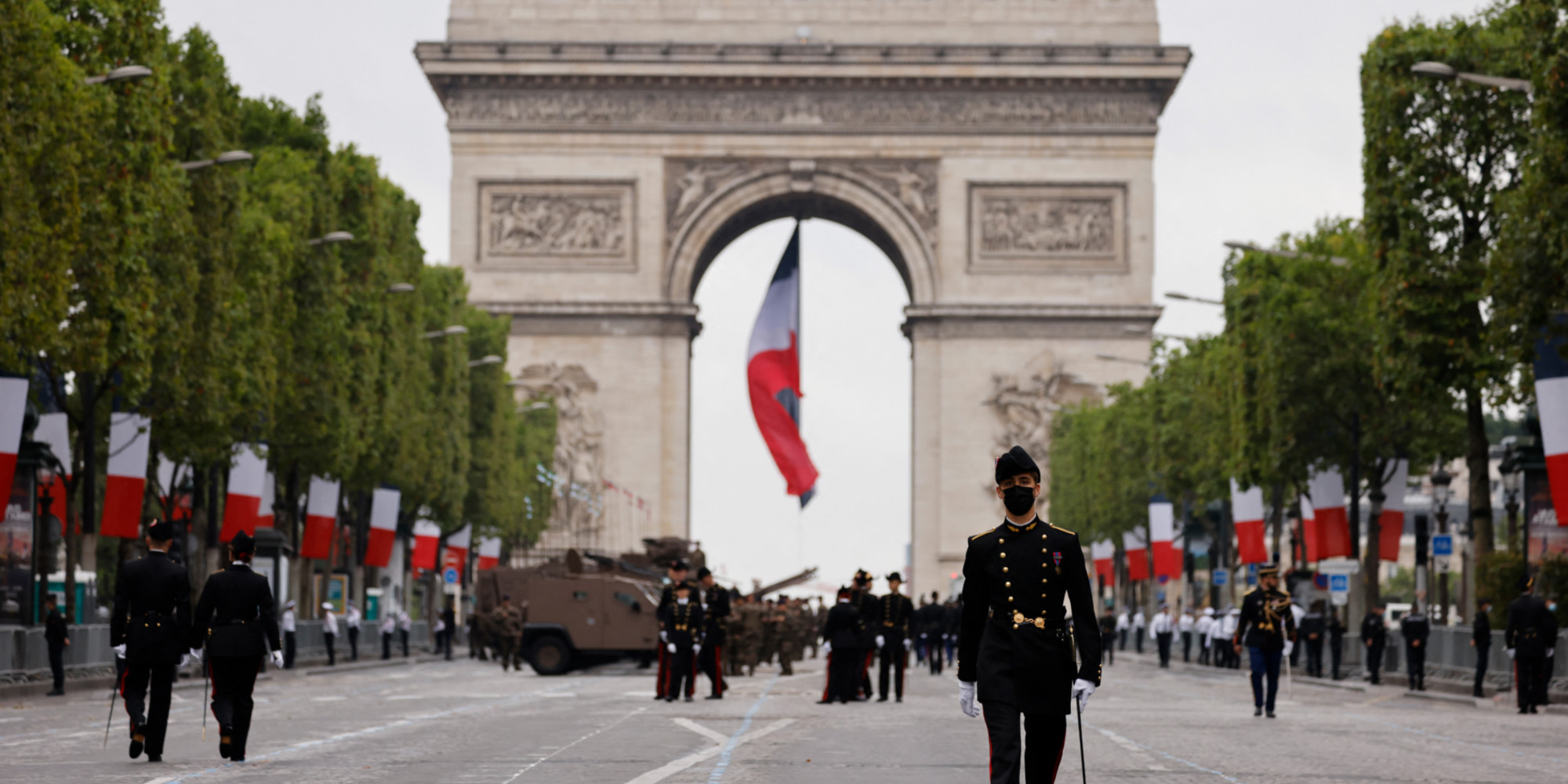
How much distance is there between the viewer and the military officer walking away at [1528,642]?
101 ft

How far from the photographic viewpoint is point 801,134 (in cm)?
8550

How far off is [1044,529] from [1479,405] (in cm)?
2849

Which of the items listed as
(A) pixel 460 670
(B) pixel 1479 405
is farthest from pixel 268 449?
(B) pixel 1479 405

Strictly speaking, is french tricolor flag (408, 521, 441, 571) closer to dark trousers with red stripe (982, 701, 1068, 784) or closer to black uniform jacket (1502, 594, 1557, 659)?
black uniform jacket (1502, 594, 1557, 659)

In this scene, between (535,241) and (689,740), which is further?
(535,241)

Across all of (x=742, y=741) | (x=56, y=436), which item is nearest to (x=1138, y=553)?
(x=56, y=436)

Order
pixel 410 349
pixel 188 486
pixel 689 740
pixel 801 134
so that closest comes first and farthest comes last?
pixel 689 740
pixel 188 486
pixel 410 349
pixel 801 134

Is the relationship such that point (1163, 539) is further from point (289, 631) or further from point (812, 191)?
point (289, 631)

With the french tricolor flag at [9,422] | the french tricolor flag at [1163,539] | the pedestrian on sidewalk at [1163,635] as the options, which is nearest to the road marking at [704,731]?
the french tricolor flag at [9,422]

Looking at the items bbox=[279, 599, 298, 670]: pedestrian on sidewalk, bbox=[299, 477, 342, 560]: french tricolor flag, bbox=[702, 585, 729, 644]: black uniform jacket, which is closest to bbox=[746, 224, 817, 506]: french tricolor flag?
bbox=[299, 477, 342, 560]: french tricolor flag

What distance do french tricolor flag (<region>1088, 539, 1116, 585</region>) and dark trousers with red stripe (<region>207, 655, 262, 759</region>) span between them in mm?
67472

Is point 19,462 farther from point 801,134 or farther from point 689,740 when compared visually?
point 801,134

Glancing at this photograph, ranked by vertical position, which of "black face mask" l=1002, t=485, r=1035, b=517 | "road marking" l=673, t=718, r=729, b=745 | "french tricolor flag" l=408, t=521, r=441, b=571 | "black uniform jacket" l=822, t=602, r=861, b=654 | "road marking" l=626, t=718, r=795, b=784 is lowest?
"road marking" l=626, t=718, r=795, b=784

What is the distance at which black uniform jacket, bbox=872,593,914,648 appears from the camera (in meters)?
31.4
